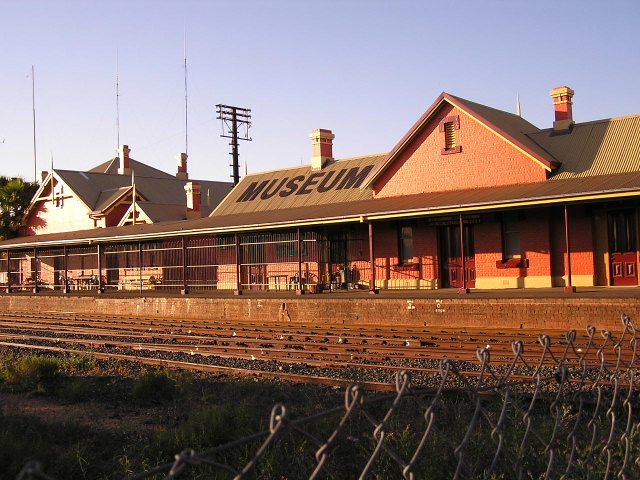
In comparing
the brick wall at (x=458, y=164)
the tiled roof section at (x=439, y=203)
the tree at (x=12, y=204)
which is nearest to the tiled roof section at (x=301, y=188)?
the tiled roof section at (x=439, y=203)

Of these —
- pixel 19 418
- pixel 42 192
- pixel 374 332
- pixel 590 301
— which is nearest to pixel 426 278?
pixel 374 332

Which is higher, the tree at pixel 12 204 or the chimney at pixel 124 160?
the chimney at pixel 124 160

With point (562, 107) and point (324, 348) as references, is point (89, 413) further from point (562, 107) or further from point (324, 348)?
point (562, 107)

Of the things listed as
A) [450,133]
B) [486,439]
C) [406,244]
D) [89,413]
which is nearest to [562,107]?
[450,133]

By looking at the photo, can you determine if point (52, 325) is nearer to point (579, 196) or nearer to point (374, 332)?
point (374, 332)

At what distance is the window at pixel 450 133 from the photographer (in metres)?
25.9

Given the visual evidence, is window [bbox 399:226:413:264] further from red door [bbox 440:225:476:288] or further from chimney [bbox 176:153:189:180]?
chimney [bbox 176:153:189:180]

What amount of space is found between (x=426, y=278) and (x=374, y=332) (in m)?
7.51

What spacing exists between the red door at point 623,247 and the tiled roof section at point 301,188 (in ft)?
34.3

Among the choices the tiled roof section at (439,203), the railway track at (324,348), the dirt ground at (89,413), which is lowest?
the dirt ground at (89,413)

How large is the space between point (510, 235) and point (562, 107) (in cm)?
612

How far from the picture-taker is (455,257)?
25.3 metres

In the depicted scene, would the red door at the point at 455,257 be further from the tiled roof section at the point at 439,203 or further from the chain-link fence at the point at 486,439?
the chain-link fence at the point at 486,439

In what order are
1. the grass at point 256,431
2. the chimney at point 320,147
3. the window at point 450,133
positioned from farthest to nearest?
the chimney at point 320,147
the window at point 450,133
the grass at point 256,431
